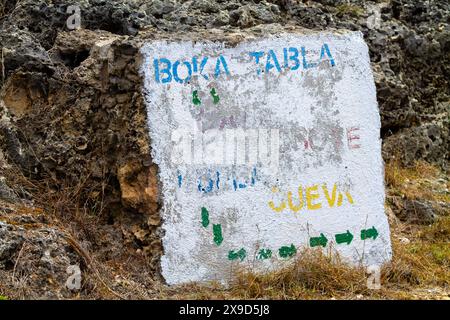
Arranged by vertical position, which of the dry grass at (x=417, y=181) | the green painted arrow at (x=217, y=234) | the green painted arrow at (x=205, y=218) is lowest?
the dry grass at (x=417, y=181)

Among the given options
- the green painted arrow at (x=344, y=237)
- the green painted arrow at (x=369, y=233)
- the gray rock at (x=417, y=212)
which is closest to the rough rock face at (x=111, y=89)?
the gray rock at (x=417, y=212)

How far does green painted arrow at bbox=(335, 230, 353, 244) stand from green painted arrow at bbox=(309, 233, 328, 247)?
85 millimetres

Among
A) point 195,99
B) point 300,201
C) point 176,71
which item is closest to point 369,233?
point 300,201

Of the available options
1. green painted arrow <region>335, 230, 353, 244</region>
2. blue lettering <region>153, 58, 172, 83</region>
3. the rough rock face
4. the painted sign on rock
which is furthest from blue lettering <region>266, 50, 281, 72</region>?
green painted arrow <region>335, 230, 353, 244</region>

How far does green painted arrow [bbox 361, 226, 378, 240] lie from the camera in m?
5.80

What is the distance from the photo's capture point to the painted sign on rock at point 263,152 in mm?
5543

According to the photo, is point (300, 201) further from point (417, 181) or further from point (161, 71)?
point (417, 181)

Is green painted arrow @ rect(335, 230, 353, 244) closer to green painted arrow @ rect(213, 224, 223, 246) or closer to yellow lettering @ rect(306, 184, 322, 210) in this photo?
yellow lettering @ rect(306, 184, 322, 210)

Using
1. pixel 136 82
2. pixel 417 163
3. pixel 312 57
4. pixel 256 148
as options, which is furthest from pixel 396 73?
pixel 136 82

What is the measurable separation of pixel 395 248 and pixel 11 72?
116 inches

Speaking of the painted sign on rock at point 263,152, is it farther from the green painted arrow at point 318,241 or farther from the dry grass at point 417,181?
the dry grass at point 417,181

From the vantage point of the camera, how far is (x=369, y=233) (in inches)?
229

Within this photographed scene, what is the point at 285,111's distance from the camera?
575cm
